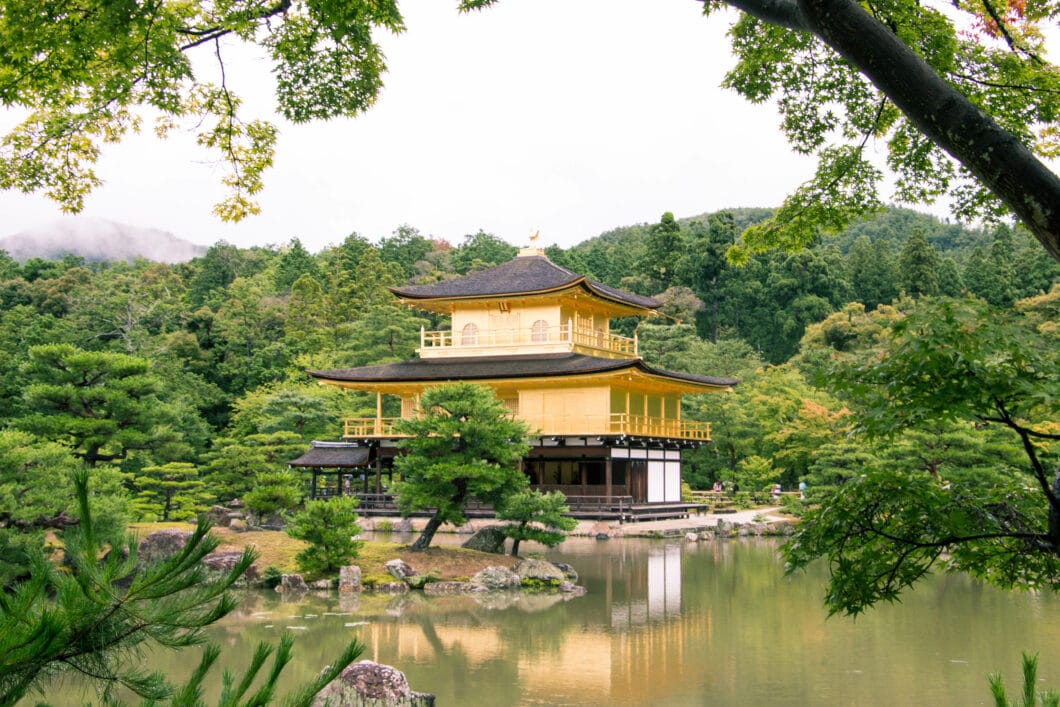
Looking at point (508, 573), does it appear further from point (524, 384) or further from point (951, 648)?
point (524, 384)

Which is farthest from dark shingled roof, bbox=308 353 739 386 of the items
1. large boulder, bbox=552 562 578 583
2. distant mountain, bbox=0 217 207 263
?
distant mountain, bbox=0 217 207 263

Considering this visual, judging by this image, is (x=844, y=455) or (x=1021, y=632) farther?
(x=844, y=455)

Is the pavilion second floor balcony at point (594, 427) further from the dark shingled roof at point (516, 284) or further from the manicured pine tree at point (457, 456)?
the manicured pine tree at point (457, 456)

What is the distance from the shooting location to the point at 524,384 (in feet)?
78.4

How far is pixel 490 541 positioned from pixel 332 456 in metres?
9.20

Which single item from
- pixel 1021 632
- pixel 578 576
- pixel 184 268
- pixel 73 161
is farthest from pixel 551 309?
pixel 184 268

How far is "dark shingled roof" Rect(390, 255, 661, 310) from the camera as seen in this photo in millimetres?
25125

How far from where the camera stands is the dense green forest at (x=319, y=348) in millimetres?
16281

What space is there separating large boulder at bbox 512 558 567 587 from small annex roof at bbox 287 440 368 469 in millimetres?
10771

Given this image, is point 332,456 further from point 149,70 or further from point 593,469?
point 149,70

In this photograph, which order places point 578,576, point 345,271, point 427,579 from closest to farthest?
point 427,579
point 578,576
point 345,271

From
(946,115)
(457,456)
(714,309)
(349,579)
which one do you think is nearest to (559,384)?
(457,456)

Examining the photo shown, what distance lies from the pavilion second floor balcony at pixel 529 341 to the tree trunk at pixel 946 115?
21713 mm

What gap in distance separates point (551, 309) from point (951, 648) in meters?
17.6
